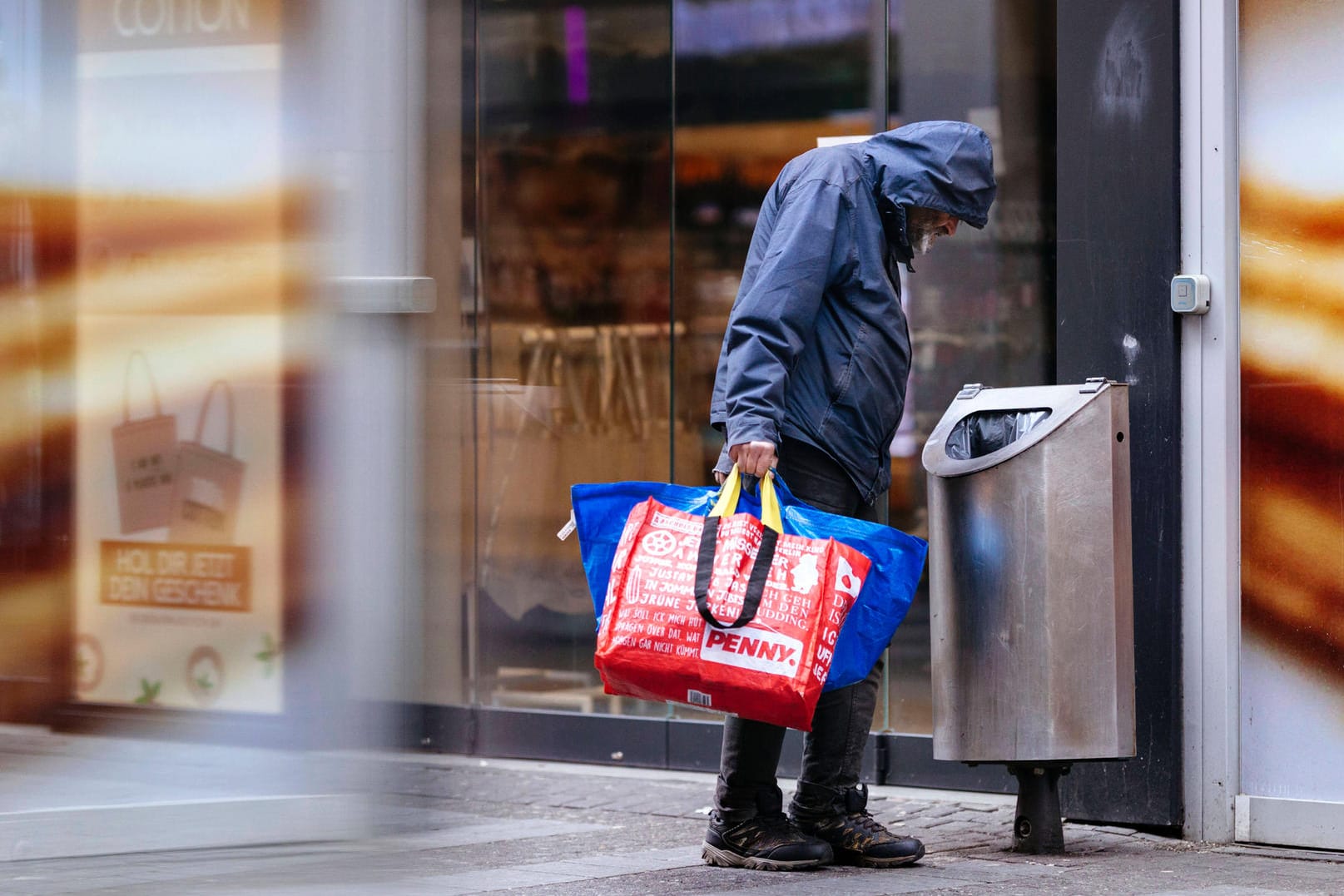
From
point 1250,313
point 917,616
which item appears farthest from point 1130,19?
point 917,616

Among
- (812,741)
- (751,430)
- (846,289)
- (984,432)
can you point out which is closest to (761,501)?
(751,430)

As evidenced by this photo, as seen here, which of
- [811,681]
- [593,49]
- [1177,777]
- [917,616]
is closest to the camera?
[811,681]

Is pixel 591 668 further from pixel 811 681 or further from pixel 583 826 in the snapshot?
pixel 811 681

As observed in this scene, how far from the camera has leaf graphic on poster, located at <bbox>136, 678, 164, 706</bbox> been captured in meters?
2.30

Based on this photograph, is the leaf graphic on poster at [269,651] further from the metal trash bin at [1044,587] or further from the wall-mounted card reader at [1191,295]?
the wall-mounted card reader at [1191,295]

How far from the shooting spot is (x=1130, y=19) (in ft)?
17.6

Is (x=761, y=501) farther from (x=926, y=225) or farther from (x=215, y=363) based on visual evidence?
(x=215, y=363)

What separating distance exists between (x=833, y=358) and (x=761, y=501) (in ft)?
1.60

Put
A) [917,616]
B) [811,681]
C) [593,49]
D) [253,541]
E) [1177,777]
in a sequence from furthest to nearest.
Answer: [593,49] → [917,616] → [1177,777] → [811,681] → [253,541]

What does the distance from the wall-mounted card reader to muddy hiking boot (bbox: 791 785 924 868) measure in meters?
1.68

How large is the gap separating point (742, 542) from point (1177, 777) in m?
1.79

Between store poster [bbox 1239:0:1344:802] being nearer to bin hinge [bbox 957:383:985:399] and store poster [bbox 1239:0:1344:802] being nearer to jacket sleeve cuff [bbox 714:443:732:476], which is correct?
bin hinge [bbox 957:383:985:399]

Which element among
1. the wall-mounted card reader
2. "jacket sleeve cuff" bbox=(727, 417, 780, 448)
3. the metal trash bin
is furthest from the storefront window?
"jacket sleeve cuff" bbox=(727, 417, 780, 448)

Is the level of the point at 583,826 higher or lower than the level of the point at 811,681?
lower
